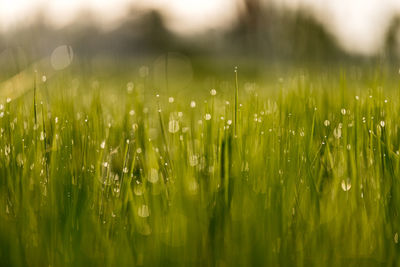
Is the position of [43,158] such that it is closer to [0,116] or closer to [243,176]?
[0,116]

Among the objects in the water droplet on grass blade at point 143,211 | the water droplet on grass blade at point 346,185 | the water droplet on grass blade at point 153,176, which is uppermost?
the water droplet on grass blade at point 153,176

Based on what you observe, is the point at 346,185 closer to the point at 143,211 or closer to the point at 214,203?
the point at 214,203

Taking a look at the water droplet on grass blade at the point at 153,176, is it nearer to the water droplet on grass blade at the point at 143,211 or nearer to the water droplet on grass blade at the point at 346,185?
the water droplet on grass blade at the point at 143,211

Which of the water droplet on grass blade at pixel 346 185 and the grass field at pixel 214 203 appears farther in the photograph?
the water droplet on grass blade at pixel 346 185

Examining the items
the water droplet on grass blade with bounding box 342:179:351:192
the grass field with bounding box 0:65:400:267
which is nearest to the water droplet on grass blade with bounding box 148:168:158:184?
the grass field with bounding box 0:65:400:267

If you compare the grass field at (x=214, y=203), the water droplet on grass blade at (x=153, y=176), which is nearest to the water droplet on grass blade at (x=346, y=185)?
the grass field at (x=214, y=203)

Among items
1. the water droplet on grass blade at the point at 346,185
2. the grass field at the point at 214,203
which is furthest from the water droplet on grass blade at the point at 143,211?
the water droplet on grass blade at the point at 346,185

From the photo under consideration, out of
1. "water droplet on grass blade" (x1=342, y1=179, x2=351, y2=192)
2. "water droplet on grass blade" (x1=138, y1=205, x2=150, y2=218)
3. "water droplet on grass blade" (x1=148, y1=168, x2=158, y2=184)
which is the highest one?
"water droplet on grass blade" (x1=148, y1=168, x2=158, y2=184)

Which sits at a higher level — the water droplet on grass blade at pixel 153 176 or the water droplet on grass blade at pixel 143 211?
the water droplet on grass blade at pixel 153 176

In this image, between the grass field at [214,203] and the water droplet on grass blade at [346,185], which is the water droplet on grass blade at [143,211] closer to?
the grass field at [214,203]

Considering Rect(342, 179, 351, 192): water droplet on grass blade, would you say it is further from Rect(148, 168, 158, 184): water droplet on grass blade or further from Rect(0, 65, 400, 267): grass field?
Rect(148, 168, 158, 184): water droplet on grass blade

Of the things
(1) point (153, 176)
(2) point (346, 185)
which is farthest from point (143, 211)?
(2) point (346, 185)
